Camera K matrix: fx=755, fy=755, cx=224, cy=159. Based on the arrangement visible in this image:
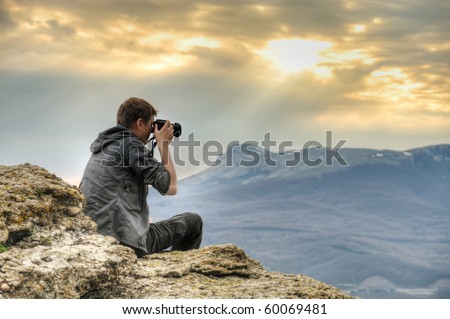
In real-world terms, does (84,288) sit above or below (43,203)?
below

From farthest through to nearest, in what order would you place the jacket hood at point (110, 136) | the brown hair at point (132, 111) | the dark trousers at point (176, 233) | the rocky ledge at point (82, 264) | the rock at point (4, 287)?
the dark trousers at point (176, 233) < the brown hair at point (132, 111) < the jacket hood at point (110, 136) < the rocky ledge at point (82, 264) < the rock at point (4, 287)

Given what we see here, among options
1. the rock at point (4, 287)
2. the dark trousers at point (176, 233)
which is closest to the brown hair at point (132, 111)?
the dark trousers at point (176, 233)

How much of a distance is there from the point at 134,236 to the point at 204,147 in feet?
13.8

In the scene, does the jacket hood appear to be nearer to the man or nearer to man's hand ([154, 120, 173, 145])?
the man

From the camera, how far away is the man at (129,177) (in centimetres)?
1003

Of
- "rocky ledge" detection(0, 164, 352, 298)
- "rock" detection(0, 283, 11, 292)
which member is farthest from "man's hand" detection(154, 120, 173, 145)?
"rock" detection(0, 283, 11, 292)

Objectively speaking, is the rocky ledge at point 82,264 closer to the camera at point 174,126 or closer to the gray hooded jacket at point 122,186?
the gray hooded jacket at point 122,186

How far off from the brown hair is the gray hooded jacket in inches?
9.6

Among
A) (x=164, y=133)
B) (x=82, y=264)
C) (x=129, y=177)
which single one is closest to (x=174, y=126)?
(x=164, y=133)

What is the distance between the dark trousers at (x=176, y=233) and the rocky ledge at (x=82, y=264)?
3.73 feet

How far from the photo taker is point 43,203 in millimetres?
8453
